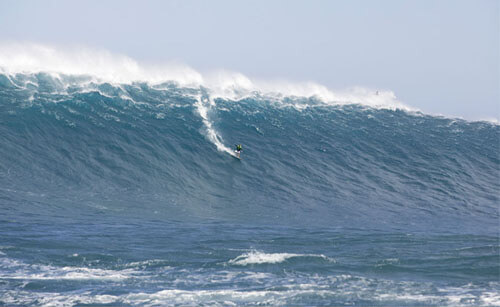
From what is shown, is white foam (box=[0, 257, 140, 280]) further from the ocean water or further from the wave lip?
the wave lip

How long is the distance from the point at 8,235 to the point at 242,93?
33017 mm

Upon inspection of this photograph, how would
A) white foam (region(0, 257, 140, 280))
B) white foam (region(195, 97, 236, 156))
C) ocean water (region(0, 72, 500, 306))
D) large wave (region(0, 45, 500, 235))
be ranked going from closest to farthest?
1. ocean water (region(0, 72, 500, 306))
2. white foam (region(0, 257, 140, 280))
3. large wave (region(0, 45, 500, 235))
4. white foam (region(195, 97, 236, 156))

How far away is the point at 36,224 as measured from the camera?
24125mm

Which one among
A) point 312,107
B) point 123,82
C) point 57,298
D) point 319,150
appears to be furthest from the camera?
point 312,107

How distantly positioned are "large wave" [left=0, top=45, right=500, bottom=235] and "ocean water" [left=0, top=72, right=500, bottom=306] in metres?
0.16

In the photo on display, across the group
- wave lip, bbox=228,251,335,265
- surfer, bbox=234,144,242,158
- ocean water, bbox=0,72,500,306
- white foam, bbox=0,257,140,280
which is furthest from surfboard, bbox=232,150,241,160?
white foam, bbox=0,257,140,280

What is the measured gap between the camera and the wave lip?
19.6 m

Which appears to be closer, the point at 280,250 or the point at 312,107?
the point at 280,250

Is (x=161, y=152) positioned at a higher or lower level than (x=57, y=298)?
higher

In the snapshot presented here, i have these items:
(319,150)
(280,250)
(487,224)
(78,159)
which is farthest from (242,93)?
(280,250)

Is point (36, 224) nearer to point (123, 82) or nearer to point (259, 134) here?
point (259, 134)

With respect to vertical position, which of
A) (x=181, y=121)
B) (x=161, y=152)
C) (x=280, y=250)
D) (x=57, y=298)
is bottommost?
(x=57, y=298)

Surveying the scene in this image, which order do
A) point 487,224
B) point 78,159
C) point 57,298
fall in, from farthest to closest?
point 78,159, point 487,224, point 57,298

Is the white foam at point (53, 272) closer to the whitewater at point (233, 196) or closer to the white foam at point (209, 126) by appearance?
the whitewater at point (233, 196)
